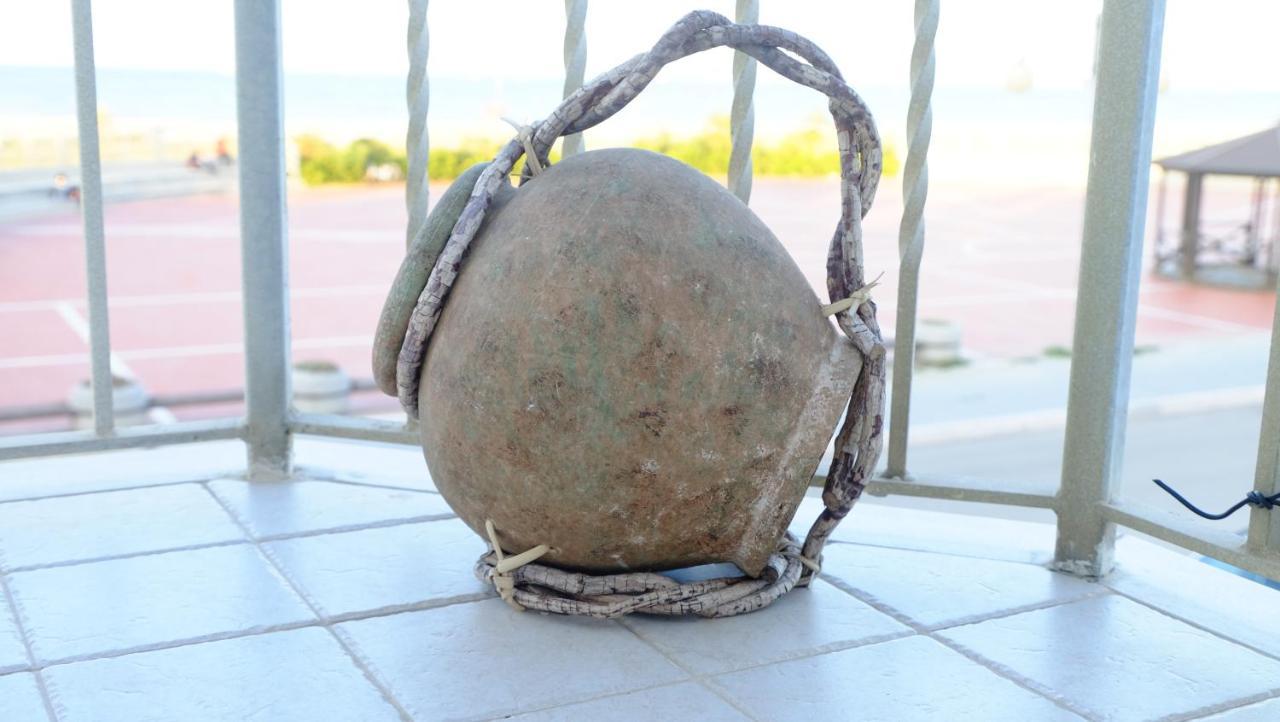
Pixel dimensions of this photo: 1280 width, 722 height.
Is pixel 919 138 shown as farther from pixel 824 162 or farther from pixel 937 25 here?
pixel 824 162

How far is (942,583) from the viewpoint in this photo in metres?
2.03

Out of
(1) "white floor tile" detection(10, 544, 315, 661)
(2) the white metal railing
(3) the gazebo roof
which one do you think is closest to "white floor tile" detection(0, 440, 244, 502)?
(2) the white metal railing

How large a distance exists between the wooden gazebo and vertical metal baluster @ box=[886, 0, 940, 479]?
43.6 ft

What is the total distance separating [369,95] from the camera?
5362cm

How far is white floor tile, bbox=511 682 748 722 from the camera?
1.53 metres

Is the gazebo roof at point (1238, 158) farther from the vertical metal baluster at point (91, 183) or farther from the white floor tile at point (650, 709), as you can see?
the white floor tile at point (650, 709)

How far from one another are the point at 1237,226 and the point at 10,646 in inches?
848

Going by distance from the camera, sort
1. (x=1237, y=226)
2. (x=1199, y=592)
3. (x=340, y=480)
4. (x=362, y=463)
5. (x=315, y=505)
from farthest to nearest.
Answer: (x=1237, y=226)
(x=362, y=463)
(x=340, y=480)
(x=315, y=505)
(x=1199, y=592)

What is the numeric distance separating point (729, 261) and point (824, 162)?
34227 mm

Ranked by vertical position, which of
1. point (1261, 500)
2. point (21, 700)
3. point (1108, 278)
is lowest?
point (21, 700)

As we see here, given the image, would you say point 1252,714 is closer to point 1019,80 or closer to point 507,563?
point 507,563

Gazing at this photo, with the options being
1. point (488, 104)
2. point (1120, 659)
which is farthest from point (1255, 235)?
point (488, 104)

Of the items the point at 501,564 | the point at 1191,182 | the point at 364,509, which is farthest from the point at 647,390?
the point at 1191,182

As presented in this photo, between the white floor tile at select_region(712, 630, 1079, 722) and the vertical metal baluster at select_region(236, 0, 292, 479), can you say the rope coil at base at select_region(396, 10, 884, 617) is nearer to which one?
the white floor tile at select_region(712, 630, 1079, 722)
